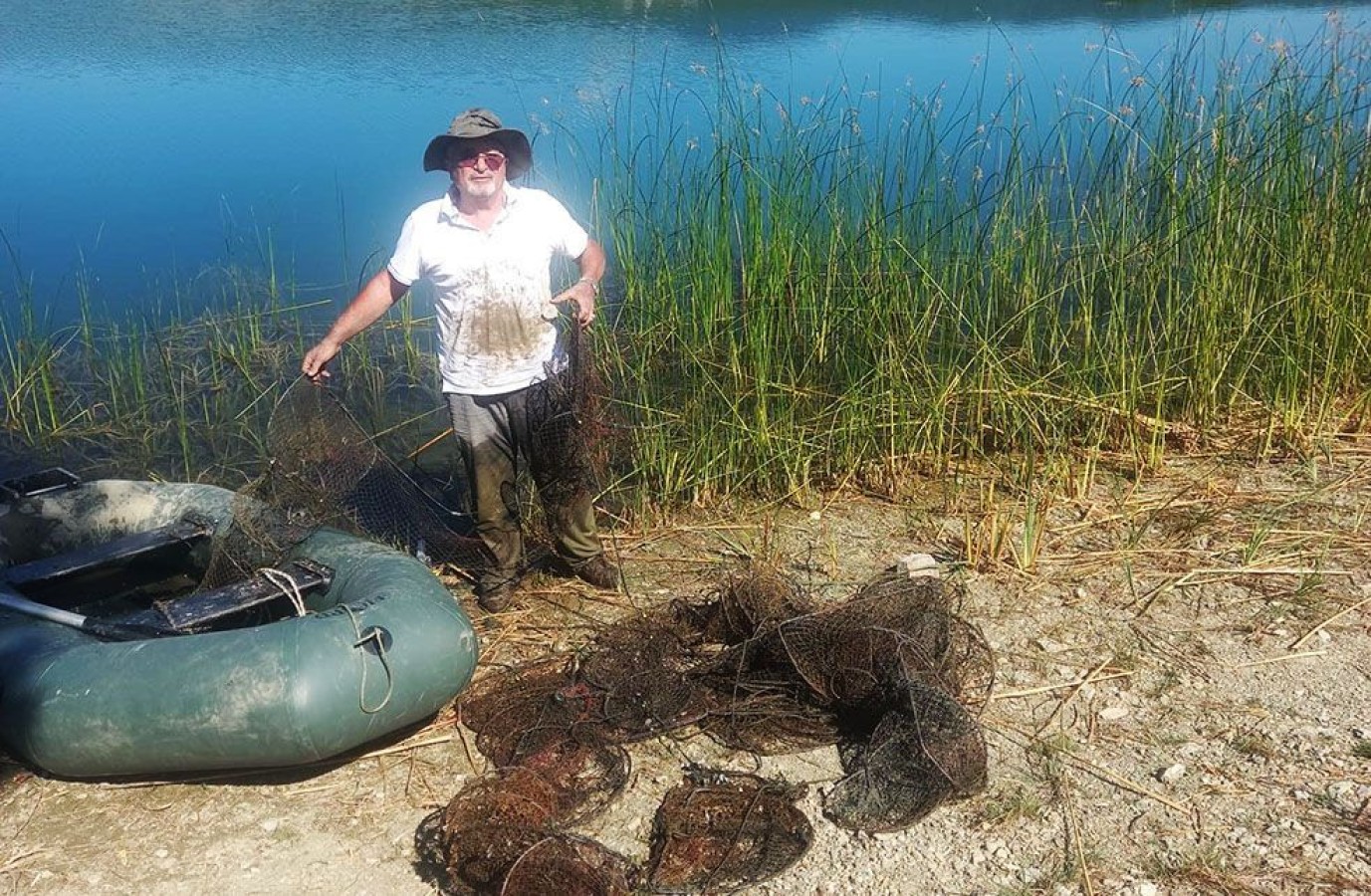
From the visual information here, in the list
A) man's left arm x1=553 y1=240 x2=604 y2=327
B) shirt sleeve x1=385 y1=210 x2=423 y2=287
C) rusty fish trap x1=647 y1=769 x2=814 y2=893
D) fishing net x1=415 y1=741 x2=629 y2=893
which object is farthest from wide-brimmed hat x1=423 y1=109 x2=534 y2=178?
rusty fish trap x1=647 y1=769 x2=814 y2=893

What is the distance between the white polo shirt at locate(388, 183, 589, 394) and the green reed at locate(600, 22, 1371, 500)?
971 mm

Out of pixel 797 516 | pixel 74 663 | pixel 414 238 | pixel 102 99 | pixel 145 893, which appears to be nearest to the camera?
pixel 145 893

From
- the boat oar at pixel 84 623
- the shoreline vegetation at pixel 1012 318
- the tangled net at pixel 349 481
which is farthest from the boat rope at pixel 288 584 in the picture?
the shoreline vegetation at pixel 1012 318

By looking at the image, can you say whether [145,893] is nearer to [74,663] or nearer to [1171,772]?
[74,663]

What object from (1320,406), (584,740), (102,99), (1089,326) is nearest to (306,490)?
(584,740)

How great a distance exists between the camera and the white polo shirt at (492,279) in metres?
3.81

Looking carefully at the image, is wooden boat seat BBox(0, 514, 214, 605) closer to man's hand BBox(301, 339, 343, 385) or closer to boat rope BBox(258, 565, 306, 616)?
boat rope BBox(258, 565, 306, 616)

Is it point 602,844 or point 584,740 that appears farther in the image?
point 584,740

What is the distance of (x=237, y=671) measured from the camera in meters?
3.27

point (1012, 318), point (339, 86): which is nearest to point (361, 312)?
point (1012, 318)

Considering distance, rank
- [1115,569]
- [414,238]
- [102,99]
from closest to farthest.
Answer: [414,238] → [1115,569] → [102,99]

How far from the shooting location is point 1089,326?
5.04 metres

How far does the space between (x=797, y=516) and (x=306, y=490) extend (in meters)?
1.70

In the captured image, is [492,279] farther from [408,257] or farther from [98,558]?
[98,558]
